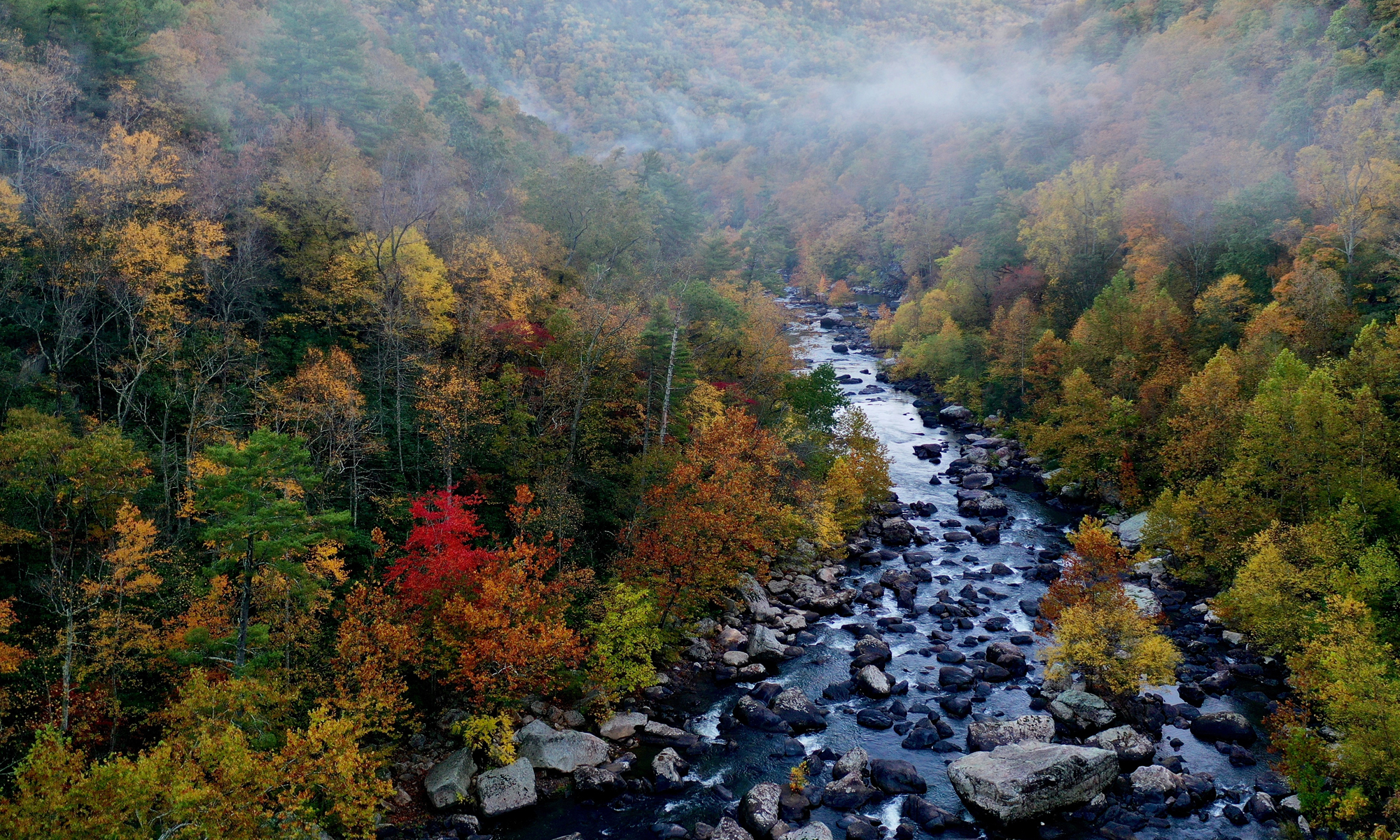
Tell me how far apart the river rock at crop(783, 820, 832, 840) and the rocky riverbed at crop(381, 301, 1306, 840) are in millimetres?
73

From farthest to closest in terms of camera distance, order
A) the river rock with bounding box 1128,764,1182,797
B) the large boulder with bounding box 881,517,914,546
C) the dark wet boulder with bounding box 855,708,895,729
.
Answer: the large boulder with bounding box 881,517,914,546
the dark wet boulder with bounding box 855,708,895,729
the river rock with bounding box 1128,764,1182,797

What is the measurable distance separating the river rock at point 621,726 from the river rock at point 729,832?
6.44 metres

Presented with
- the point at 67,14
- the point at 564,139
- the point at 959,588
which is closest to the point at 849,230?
the point at 564,139

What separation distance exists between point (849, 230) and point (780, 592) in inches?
4161

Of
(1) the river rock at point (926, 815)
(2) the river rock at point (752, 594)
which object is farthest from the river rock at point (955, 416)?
(1) the river rock at point (926, 815)

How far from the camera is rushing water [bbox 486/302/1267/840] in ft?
89.1

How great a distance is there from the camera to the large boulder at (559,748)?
96.9 ft

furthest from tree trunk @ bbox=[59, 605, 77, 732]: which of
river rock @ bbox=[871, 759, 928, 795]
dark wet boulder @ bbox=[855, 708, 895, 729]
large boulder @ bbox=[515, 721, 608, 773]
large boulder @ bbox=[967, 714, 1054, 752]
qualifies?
large boulder @ bbox=[967, 714, 1054, 752]

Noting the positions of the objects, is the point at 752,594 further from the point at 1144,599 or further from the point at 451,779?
the point at 1144,599

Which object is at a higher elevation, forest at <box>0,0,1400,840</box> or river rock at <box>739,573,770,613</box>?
forest at <box>0,0,1400,840</box>

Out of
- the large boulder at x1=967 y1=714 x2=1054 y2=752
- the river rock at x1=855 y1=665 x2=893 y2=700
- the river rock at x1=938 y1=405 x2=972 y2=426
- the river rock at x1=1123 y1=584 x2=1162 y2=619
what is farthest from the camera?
the river rock at x1=938 y1=405 x2=972 y2=426

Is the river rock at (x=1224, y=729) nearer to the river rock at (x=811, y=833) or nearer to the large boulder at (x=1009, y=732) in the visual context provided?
the large boulder at (x=1009, y=732)

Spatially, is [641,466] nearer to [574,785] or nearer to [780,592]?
[780,592]

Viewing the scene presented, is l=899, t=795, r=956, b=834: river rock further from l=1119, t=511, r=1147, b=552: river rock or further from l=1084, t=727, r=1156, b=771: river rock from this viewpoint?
l=1119, t=511, r=1147, b=552: river rock
